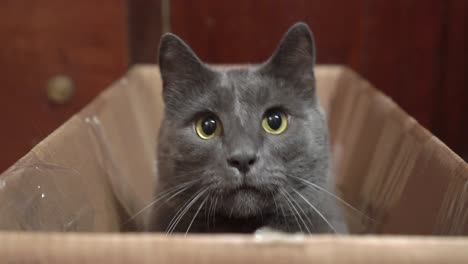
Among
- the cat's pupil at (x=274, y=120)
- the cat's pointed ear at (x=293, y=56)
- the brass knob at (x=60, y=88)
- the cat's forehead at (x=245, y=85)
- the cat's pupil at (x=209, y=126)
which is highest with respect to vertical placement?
the cat's pointed ear at (x=293, y=56)

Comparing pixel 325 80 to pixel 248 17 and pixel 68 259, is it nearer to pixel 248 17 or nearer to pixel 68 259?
pixel 248 17

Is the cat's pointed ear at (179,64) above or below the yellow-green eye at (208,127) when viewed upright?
above

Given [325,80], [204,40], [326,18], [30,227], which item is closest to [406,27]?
[326,18]

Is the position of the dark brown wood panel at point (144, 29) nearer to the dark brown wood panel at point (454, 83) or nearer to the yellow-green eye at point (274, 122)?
the yellow-green eye at point (274, 122)

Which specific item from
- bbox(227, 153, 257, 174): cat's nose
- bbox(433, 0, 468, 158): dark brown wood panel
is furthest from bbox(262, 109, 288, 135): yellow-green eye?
bbox(433, 0, 468, 158): dark brown wood panel

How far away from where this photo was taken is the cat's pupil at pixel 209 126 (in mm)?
1091

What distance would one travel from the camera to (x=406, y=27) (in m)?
2.11

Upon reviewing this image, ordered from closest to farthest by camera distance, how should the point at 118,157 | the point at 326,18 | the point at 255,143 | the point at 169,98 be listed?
the point at 255,143 → the point at 169,98 → the point at 118,157 → the point at 326,18

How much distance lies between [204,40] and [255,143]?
3.85 ft

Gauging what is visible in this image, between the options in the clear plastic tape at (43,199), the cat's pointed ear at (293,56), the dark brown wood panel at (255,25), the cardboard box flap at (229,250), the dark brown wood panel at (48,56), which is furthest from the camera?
the dark brown wood panel at (255,25)

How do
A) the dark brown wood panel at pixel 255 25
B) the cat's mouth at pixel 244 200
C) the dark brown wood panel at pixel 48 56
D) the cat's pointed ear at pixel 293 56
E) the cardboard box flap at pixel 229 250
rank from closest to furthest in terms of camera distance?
the cardboard box flap at pixel 229 250
the cat's mouth at pixel 244 200
the cat's pointed ear at pixel 293 56
the dark brown wood panel at pixel 48 56
the dark brown wood panel at pixel 255 25

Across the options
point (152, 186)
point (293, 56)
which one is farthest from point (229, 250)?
point (152, 186)

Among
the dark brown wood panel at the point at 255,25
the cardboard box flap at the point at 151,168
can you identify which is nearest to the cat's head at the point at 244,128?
the cardboard box flap at the point at 151,168

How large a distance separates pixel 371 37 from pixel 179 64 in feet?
3.83
